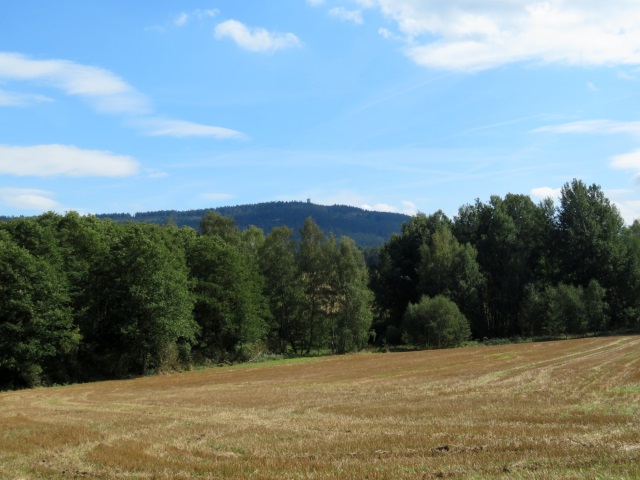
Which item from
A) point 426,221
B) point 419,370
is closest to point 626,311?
point 426,221

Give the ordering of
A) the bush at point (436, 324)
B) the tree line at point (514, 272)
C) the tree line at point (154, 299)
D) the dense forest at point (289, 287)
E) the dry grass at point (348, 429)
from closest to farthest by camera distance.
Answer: the dry grass at point (348, 429) → the tree line at point (154, 299) → the dense forest at point (289, 287) → the bush at point (436, 324) → the tree line at point (514, 272)

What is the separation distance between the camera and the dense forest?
49625 millimetres

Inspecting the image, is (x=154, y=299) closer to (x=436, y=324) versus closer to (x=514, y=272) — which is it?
(x=436, y=324)

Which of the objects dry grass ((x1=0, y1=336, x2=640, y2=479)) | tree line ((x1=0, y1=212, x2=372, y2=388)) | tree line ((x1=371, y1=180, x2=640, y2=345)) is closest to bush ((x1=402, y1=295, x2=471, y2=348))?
tree line ((x1=371, y1=180, x2=640, y2=345))

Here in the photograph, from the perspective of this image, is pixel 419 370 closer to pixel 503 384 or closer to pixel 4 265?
pixel 503 384

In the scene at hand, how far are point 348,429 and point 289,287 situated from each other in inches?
2439

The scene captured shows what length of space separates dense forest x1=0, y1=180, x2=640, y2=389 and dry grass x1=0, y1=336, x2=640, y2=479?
12890 mm

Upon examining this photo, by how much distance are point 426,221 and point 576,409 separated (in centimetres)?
7939

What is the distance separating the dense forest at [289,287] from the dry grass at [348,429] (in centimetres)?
1289

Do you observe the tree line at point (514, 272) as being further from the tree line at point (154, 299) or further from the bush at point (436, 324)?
the tree line at point (154, 299)

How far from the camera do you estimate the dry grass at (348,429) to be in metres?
13.1

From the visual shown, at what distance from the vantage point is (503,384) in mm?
31000

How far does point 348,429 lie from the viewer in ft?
61.8

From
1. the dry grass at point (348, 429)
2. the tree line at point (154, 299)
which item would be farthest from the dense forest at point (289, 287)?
the dry grass at point (348, 429)
